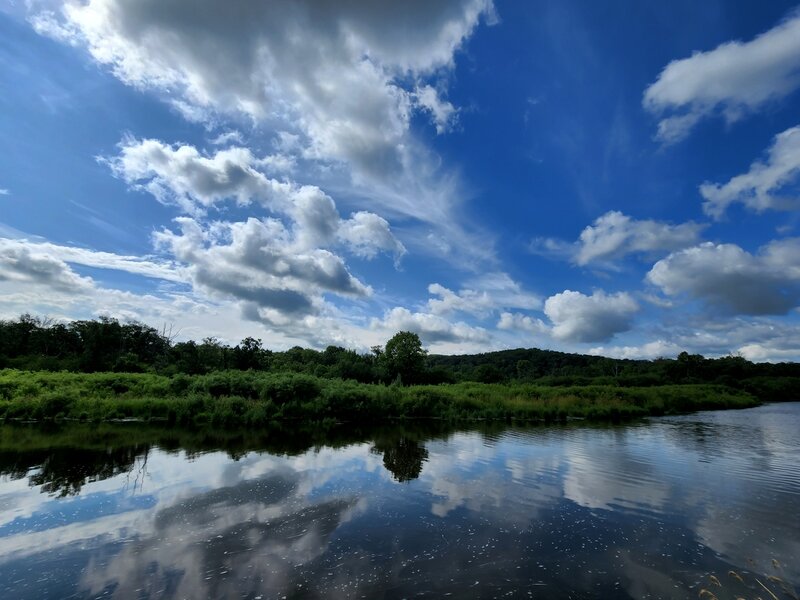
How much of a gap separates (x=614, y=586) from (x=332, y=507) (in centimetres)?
716

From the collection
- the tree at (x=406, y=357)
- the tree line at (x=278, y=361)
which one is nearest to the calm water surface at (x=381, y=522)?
the tree line at (x=278, y=361)

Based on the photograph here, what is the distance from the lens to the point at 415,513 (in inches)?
451

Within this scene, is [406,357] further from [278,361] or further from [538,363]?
[538,363]

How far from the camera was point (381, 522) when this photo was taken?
1070 centimetres

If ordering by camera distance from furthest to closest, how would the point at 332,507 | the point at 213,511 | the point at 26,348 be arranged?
the point at 26,348
the point at 332,507
the point at 213,511

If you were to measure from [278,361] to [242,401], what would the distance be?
141 feet

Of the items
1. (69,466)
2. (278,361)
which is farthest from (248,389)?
(278,361)

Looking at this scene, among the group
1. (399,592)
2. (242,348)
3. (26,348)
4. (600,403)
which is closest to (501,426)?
(600,403)

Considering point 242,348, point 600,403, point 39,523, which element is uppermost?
point 242,348

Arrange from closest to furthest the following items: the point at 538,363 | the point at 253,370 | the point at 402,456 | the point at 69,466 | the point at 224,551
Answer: the point at 224,551 → the point at 69,466 → the point at 402,456 → the point at 253,370 → the point at 538,363

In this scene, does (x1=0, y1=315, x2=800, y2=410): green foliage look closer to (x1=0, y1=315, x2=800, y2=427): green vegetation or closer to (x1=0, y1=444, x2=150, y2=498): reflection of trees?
(x1=0, y1=315, x2=800, y2=427): green vegetation

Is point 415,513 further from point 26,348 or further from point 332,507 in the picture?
point 26,348

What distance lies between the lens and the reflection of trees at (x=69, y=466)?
13369 mm

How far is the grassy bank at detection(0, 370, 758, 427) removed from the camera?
27703mm
